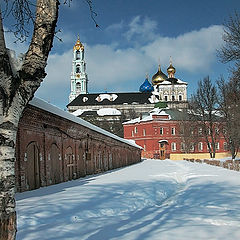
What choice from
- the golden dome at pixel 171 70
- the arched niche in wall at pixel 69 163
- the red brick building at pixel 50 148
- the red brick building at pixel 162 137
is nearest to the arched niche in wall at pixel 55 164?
the red brick building at pixel 50 148

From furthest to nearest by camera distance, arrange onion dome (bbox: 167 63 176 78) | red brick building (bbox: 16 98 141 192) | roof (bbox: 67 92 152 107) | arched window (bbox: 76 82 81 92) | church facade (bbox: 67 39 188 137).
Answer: arched window (bbox: 76 82 81 92)
roof (bbox: 67 92 152 107)
onion dome (bbox: 167 63 176 78)
church facade (bbox: 67 39 188 137)
red brick building (bbox: 16 98 141 192)

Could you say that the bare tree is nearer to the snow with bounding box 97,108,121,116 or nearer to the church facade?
the church facade

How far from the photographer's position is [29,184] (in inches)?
422

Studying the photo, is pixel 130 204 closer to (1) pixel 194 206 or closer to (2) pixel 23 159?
(1) pixel 194 206

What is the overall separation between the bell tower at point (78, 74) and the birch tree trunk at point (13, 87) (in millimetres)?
94790

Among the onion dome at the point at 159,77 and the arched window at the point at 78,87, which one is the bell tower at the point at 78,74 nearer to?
the arched window at the point at 78,87

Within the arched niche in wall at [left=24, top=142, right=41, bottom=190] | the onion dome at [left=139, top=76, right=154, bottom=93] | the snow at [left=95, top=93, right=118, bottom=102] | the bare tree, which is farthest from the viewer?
the onion dome at [left=139, top=76, right=154, bottom=93]

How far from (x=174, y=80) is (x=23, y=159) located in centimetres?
7905

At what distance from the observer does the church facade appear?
86.2 meters

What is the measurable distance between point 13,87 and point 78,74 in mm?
96745

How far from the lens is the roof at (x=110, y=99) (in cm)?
9456

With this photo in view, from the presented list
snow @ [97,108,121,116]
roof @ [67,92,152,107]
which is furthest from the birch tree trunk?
roof @ [67,92,152,107]

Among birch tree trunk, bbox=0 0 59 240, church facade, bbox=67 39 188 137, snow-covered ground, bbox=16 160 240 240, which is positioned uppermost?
church facade, bbox=67 39 188 137

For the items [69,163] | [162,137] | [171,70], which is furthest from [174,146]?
[69,163]
